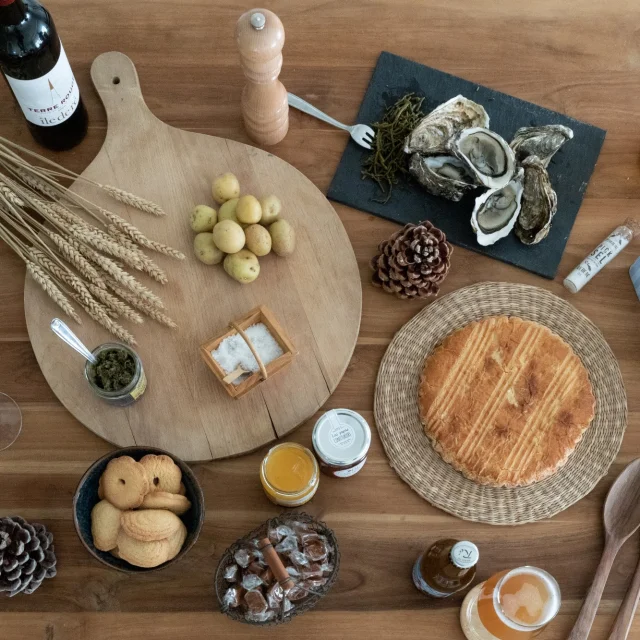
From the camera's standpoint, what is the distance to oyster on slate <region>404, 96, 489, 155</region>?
1.39 meters

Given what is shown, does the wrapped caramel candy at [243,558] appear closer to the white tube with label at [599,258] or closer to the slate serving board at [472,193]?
the slate serving board at [472,193]

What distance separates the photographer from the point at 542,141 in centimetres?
139

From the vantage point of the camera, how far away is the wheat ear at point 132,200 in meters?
1.35

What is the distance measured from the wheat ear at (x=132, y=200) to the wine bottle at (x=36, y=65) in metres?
0.16

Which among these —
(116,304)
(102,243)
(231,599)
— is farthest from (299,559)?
(102,243)

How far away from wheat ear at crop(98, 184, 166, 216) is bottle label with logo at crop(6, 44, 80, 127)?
0.15 m

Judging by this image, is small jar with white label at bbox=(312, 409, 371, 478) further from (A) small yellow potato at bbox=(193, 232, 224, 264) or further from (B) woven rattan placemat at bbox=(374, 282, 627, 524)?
(A) small yellow potato at bbox=(193, 232, 224, 264)

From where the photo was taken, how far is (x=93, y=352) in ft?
4.08

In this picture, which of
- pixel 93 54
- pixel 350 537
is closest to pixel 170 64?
pixel 93 54

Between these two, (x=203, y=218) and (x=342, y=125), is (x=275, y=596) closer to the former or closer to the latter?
(x=203, y=218)

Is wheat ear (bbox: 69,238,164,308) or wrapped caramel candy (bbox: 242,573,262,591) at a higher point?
wheat ear (bbox: 69,238,164,308)

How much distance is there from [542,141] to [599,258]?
10.3 inches

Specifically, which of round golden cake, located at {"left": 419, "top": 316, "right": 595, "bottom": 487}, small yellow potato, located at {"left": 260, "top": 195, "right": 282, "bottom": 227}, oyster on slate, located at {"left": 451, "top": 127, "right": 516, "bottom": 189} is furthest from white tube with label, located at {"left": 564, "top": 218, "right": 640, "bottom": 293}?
small yellow potato, located at {"left": 260, "top": 195, "right": 282, "bottom": 227}

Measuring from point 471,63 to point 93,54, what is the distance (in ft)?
2.76
